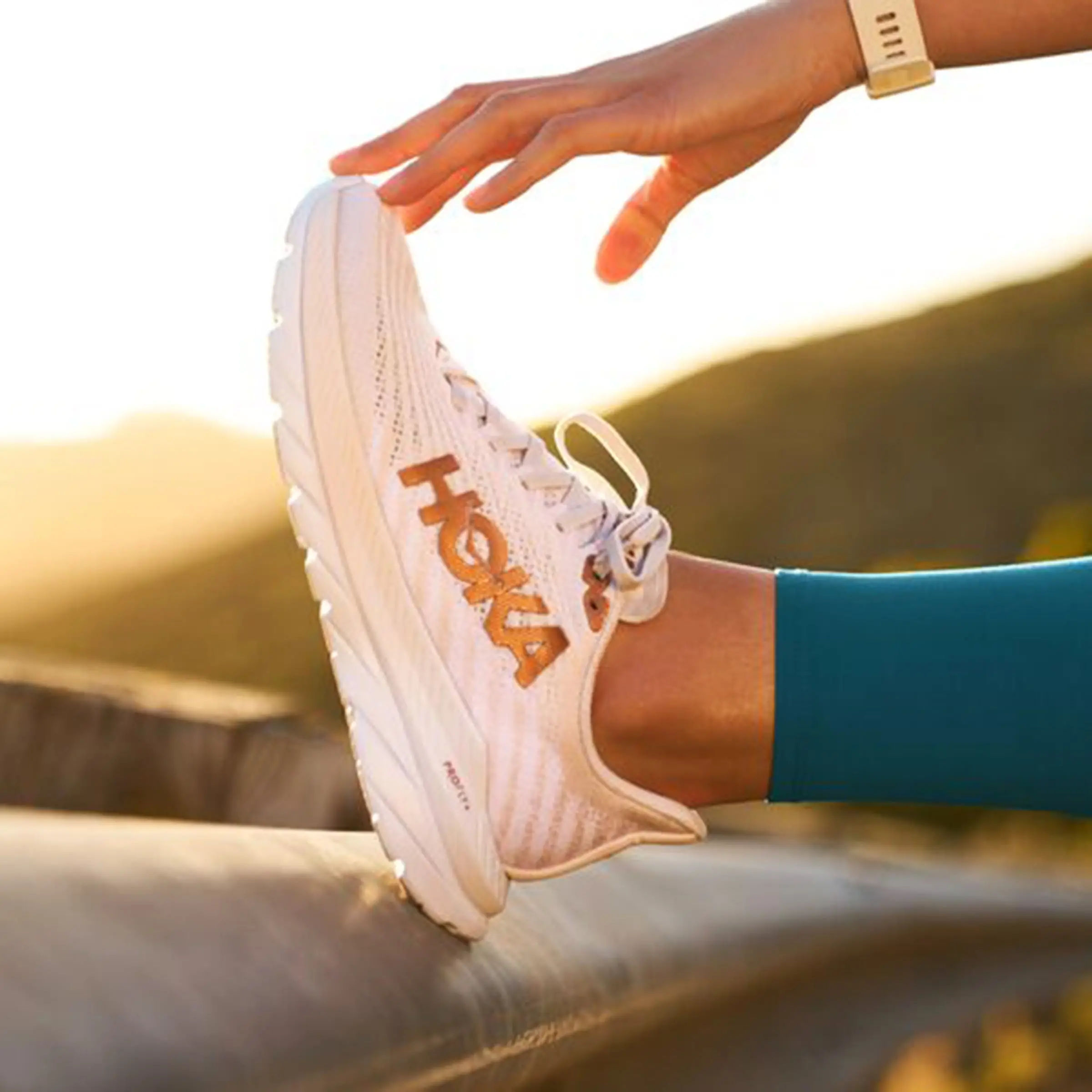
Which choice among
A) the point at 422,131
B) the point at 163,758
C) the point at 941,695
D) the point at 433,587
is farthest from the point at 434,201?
the point at 163,758

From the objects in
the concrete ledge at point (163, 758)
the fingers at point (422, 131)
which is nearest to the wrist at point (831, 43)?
the fingers at point (422, 131)

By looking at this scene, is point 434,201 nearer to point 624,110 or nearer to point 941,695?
point 624,110

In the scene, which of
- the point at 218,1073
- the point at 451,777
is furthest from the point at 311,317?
the point at 218,1073

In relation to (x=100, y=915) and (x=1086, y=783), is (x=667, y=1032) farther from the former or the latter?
(x=100, y=915)

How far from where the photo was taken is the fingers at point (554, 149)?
5.28ft

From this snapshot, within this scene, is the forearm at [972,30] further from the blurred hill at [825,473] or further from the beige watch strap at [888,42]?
the blurred hill at [825,473]

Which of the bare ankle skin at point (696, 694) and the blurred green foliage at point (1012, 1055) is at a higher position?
the bare ankle skin at point (696, 694)

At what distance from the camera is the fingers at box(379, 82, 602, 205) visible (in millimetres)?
1617

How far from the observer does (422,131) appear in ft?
5.50

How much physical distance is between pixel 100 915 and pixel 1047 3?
1277 mm

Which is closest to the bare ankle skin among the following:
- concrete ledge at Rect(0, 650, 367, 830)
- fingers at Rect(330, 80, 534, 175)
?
fingers at Rect(330, 80, 534, 175)

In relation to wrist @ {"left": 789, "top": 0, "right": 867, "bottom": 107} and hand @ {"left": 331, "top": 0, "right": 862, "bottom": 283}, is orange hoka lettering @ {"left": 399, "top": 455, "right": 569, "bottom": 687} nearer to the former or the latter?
hand @ {"left": 331, "top": 0, "right": 862, "bottom": 283}

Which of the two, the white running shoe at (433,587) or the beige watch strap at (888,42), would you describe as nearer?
the white running shoe at (433,587)

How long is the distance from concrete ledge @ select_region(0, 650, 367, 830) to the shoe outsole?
2.67ft
